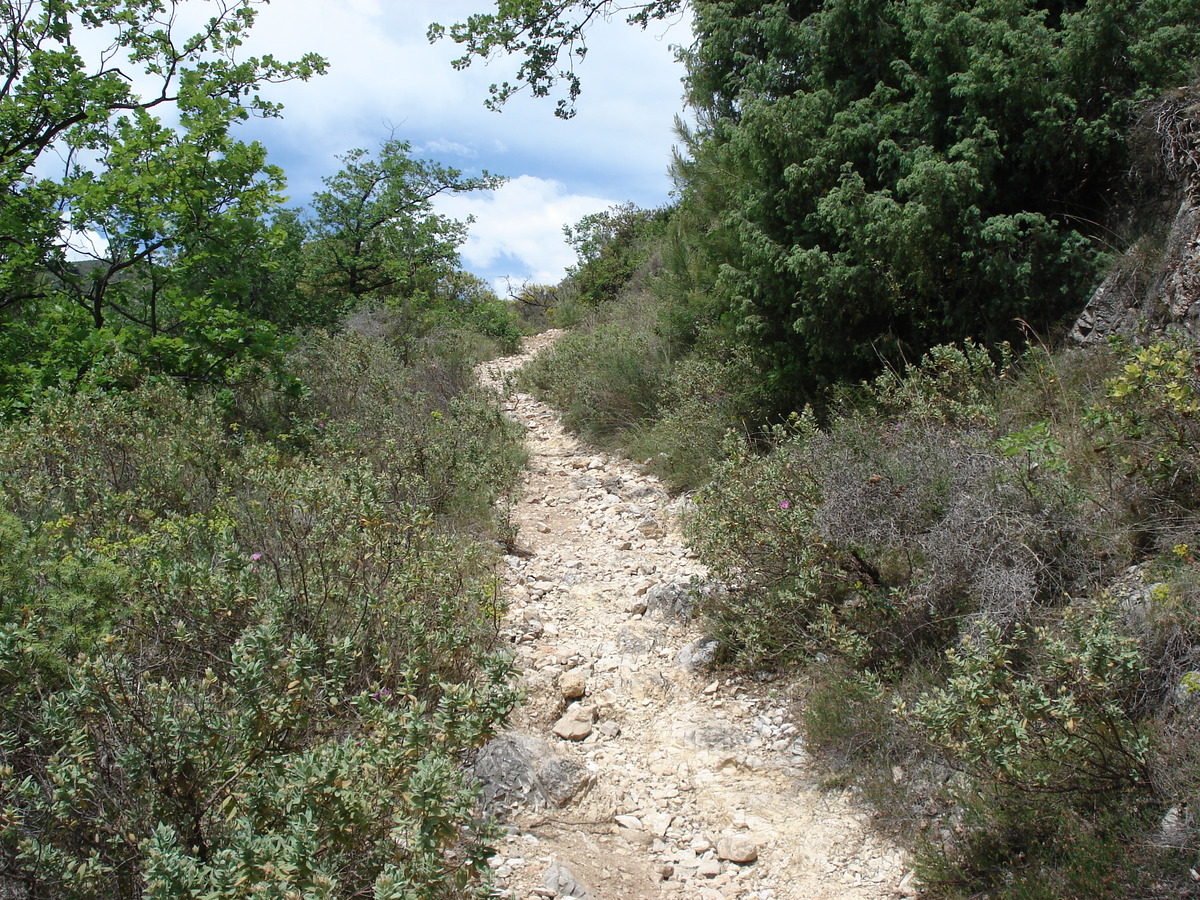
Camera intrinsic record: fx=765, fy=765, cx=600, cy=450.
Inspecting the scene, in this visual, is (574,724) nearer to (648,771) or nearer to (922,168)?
(648,771)

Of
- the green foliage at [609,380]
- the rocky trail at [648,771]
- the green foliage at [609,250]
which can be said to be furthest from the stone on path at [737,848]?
the green foliage at [609,250]

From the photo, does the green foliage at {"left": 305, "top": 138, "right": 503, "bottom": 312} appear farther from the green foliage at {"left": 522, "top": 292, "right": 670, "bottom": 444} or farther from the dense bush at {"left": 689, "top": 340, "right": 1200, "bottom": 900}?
the dense bush at {"left": 689, "top": 340, "right": 1200, "bottom": 900}

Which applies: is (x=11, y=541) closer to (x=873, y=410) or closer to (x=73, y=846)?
(x=73, y=846)

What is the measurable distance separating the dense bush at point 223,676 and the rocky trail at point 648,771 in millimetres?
→ 409

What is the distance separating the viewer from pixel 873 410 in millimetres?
5594

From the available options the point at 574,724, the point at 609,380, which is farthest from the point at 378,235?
the point at 574,724

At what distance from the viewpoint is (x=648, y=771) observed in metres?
3.84

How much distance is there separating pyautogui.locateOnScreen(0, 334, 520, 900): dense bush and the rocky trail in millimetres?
409

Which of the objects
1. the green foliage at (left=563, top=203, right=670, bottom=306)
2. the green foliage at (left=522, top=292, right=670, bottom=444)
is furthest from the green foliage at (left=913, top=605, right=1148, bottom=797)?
the green foliage at (left=563, top=203, right=670, bottom=306)

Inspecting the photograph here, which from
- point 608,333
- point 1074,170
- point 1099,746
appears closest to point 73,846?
point 1099,746

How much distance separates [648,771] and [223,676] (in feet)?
6.70

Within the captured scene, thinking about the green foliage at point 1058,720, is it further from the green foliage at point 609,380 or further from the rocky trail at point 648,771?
the green foliage at point 609,380

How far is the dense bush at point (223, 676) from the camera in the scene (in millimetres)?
2156

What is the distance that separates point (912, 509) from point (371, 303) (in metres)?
11.6
